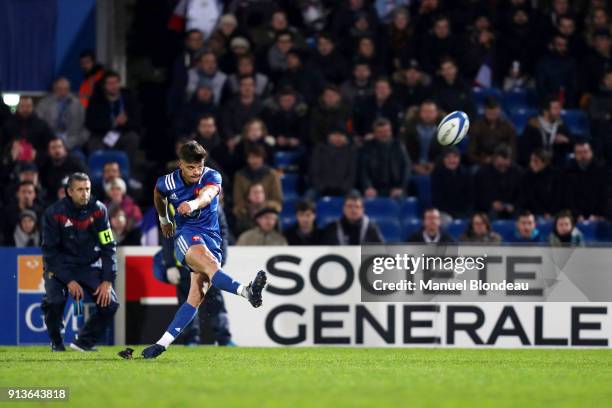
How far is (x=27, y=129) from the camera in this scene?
1728 centimetres

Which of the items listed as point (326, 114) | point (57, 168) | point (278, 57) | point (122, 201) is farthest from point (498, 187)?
point (57, 168)

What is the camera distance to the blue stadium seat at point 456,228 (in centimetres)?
1616

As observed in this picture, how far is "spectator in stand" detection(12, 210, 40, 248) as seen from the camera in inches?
587

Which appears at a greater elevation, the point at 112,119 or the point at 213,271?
the point at 112,119

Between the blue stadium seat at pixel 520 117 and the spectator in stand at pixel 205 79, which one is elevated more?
the spectator in stand at pixel 205 79

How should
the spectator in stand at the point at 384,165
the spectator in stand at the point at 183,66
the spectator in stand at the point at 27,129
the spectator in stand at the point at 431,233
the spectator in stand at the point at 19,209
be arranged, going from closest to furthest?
the spectator in stand at the point at 431,233, the spectator in stand at the point at 19,209, the spectator in stand at the point at 384,165, the spectator in stand at the point at 27,129, the spectator in stand at the point at 183,66

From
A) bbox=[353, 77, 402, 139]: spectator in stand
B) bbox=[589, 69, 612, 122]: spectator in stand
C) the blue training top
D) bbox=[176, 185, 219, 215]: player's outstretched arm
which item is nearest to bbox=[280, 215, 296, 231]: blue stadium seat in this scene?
bbox=[353, 77, 402, 139]: spectator in stand

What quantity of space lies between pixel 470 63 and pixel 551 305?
6.10 m

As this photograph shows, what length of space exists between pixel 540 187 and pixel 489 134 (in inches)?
51.0

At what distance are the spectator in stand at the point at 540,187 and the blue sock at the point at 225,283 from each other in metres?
7.01

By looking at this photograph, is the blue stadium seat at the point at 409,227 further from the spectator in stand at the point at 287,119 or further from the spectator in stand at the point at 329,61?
the spectator in stand at the point at 329,61

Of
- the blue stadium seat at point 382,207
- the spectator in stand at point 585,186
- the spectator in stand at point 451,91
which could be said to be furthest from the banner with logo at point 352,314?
the spectator in stand at point 451,91

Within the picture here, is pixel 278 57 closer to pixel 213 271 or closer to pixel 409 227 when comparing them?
pixel 409 227

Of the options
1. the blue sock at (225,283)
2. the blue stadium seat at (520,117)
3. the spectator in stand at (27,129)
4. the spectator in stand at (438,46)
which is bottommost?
the blue sock at (225,283)
